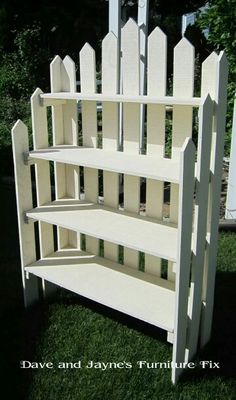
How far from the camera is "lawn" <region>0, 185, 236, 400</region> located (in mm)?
2377

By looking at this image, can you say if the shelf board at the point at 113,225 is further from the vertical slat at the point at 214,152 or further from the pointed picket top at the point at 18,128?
the pointed picket top at the point at 18,128

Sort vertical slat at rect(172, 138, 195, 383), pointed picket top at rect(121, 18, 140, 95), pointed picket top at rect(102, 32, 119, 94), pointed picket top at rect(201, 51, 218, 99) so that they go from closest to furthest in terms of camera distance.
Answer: vertical slat at rect(172, 138, 195, 383)
pointed picket top at rect(201, 51, 218, 99)
pointed picket top at rect(121, 18, 140, 95)
pointed picket top at rect(102, 32, 119, 94)

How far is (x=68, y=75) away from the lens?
9.41 feet

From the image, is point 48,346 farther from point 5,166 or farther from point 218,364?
point 5,166

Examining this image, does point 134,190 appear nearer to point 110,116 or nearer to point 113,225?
point 113,225

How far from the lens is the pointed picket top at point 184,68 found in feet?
7.38

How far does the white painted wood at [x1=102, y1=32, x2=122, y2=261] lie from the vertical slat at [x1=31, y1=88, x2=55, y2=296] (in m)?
0.41

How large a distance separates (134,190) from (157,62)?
2.60 ft

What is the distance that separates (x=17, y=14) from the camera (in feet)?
43.1

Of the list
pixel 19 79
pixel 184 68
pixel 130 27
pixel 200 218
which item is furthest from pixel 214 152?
pixel 19 79

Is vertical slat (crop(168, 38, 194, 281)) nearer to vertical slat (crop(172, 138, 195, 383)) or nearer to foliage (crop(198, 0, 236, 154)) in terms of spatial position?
vertical slat (crop(172, 138, 195, 383))

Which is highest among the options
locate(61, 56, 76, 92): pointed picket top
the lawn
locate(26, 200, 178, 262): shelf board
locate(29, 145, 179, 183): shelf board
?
locate(61, 56, 76, 92): pointed picket top

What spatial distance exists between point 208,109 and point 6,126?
186 inches

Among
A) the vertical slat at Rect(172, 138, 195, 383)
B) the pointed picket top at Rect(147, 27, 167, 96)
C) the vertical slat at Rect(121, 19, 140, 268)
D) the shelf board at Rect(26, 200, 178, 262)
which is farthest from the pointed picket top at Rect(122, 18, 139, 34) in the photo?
the shelf board at Rect(26, 200, 178, 262)
